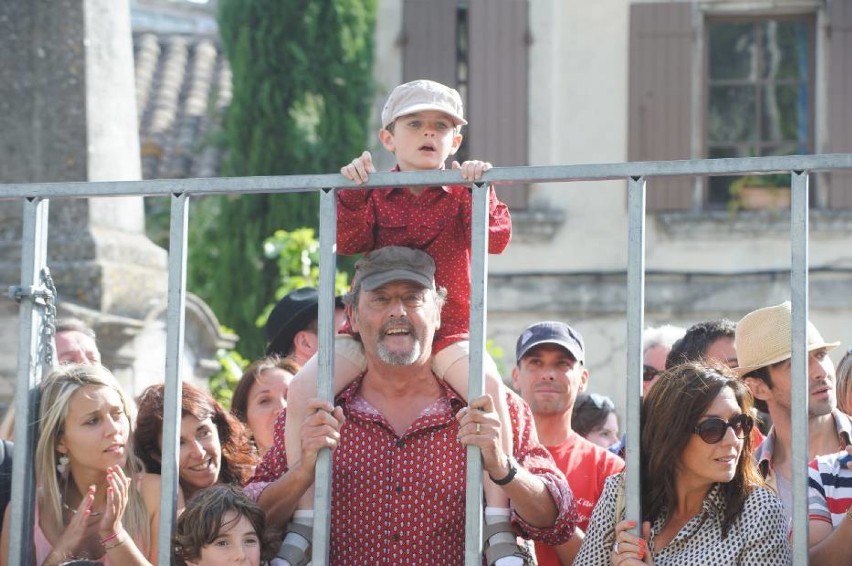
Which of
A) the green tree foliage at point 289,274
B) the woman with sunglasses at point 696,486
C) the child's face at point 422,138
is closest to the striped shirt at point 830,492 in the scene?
the woman with sunglasses at point 696,486

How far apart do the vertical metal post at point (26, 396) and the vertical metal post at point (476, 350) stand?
114 centimetres

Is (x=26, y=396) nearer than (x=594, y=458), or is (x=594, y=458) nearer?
(x=26, y=396)

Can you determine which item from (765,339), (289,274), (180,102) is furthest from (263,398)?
(180,102)

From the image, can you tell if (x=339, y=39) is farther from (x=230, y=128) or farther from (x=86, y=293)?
(x=86, y=293)

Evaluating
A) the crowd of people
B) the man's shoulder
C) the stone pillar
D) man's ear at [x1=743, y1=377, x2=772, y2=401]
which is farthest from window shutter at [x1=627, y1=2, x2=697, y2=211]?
man's ear at [x1=743, y1=377, x2=772, y2=401]

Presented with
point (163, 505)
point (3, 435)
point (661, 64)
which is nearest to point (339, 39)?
point (661, 64)

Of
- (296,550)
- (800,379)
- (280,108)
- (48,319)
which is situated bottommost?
(296,550)

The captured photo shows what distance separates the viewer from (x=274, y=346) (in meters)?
6.11

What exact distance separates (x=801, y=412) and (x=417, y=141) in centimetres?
139

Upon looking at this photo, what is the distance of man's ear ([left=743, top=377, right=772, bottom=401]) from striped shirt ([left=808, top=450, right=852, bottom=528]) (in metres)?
0.55

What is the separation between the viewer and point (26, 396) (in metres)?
4.05

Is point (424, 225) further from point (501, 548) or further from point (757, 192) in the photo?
point (757, 192)

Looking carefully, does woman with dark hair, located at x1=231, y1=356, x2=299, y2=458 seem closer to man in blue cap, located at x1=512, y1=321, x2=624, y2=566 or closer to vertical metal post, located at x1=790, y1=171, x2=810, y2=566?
man in blue cap, located at x1=512, y1=321, x2=624, y2=566

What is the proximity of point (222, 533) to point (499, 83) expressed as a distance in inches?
366
